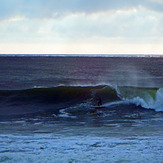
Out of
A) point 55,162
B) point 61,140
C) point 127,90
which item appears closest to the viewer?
point 55,162

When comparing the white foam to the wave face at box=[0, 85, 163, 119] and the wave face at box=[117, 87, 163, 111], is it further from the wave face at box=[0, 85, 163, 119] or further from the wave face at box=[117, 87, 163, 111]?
the wave face at box=[117, 87, 163, 111]

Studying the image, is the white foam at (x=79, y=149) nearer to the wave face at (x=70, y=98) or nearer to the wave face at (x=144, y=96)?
the wave face at (x=70, y=98)

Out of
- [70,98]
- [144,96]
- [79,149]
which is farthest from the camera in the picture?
[70,98]

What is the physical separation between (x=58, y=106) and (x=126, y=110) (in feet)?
20.0

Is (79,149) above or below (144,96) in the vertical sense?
below

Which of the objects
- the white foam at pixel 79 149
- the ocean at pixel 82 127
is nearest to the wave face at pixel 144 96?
the ocean at pixel 82 127

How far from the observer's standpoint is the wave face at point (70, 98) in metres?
23.0

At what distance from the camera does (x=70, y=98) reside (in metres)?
27.2

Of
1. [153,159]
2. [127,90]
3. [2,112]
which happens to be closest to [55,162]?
[153,159]

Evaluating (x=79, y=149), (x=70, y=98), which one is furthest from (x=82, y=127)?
(x=70, y=98)

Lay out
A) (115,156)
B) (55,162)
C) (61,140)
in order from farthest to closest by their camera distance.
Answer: (61,140)
(115,156)
(55,162)

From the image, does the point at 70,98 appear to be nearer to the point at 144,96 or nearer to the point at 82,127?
the point at 144,96

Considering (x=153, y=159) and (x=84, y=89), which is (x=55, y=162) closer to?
(x=153, y=159)

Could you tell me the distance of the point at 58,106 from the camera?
24406mm
